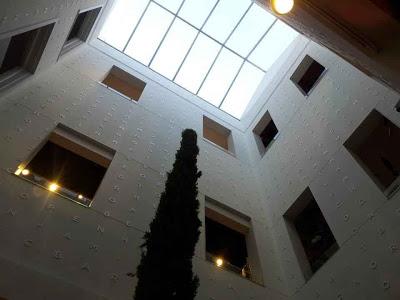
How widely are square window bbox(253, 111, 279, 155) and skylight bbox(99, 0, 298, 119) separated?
2.99 metres

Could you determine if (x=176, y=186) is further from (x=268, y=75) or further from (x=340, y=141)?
(x=268, y=75)

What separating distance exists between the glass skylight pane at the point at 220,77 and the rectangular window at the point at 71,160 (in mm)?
8863

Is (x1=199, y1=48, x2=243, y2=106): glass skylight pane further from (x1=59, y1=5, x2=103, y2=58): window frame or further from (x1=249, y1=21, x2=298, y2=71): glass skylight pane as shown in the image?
(x1=59, y1=5, x2=103, y2=58): window frame

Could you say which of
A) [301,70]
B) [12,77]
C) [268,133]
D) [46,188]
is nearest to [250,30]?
[301,70]

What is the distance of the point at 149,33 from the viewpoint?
16.6m

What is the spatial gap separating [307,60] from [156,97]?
19.4ft

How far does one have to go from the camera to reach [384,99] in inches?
337

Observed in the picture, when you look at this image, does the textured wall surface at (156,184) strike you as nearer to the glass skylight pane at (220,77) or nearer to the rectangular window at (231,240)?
the rectangular window at (231,240)

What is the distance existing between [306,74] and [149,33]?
297 inches

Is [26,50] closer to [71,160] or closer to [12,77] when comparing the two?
[12,77]

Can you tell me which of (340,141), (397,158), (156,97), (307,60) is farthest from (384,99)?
(156,97)

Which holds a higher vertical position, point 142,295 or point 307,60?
point 307,60

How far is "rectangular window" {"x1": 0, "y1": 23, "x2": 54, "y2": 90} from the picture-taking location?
852 centimetres

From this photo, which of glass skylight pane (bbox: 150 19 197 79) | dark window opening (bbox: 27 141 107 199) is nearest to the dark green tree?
dark window opening (bbox: 27 141 107 199)
